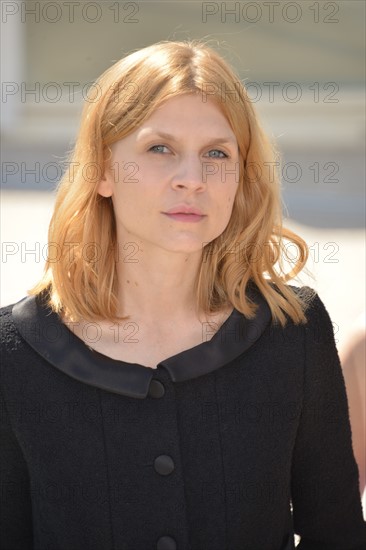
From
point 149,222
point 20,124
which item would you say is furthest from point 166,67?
point 20,124

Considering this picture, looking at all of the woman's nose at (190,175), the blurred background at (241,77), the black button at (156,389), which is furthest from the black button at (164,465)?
the blurred background at (241,77)

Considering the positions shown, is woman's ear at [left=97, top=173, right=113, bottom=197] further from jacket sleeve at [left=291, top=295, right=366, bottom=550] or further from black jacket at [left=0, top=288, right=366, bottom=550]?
jacket sleeve at [left=291, top=295, right=366, bottom=550]

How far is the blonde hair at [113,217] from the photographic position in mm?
1727

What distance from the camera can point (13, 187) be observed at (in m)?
6.55

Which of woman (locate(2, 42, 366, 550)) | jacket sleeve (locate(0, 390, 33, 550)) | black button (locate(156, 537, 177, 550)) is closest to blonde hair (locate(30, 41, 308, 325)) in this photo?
woman (locate(2, 42, 366, 550))

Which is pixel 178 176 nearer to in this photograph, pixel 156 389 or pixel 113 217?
pixel 113 217

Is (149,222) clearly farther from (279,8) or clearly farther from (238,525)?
(279,8)

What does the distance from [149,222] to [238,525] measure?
0.56 m

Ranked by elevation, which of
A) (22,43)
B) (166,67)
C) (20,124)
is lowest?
(166,67)

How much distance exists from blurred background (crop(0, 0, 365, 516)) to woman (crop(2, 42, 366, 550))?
3603 mm

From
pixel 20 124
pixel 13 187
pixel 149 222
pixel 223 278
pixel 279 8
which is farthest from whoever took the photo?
pixel 279 8

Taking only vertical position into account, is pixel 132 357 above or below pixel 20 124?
below

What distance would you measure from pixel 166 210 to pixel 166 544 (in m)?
0.58

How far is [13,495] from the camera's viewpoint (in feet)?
5.84
